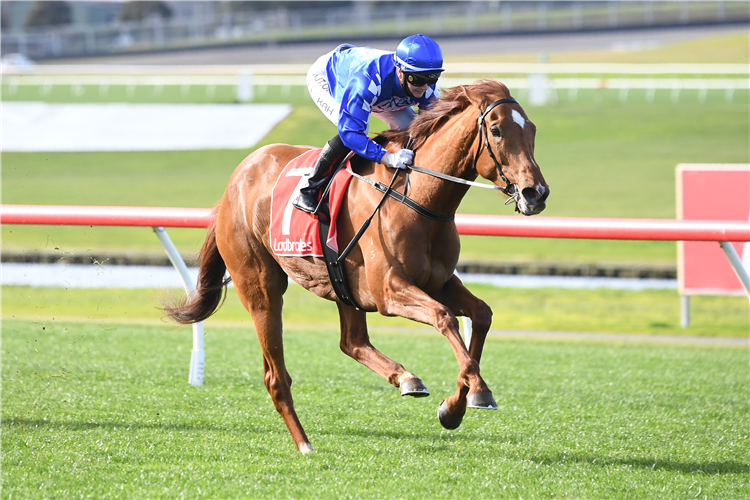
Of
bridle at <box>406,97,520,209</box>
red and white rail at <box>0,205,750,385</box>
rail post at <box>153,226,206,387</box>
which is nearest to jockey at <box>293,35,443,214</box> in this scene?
bridle at <box>406,97,520,209</box>

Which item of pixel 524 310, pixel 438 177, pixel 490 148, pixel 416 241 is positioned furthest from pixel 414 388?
pixel 524 310

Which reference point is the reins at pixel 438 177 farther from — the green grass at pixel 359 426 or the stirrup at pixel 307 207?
the green grass at pixel 359 426

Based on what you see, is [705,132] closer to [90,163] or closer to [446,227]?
[90,163]

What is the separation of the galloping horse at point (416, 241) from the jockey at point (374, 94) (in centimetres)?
13

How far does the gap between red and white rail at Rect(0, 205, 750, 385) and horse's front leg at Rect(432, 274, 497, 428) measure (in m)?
1.10

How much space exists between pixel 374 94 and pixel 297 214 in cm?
71

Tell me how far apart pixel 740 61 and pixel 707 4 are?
34.6 ft

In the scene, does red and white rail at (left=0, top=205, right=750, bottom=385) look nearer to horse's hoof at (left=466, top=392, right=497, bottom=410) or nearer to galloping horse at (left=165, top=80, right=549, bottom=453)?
galloping horse at (left=165, top=80, right=549, bottom=453)

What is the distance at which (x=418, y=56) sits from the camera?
379 centimetres

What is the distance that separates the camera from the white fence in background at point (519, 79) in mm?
22984

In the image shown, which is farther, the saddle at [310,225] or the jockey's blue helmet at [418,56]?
the saddle at [310,225]

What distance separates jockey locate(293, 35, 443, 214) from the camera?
384 centimetres

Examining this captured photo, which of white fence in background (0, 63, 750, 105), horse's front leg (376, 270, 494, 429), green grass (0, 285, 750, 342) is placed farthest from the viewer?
white fence in background (0, 63, 750, 105)

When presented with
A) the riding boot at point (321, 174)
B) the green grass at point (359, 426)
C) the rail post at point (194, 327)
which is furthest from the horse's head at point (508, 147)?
the rail post at point (194, 327)
